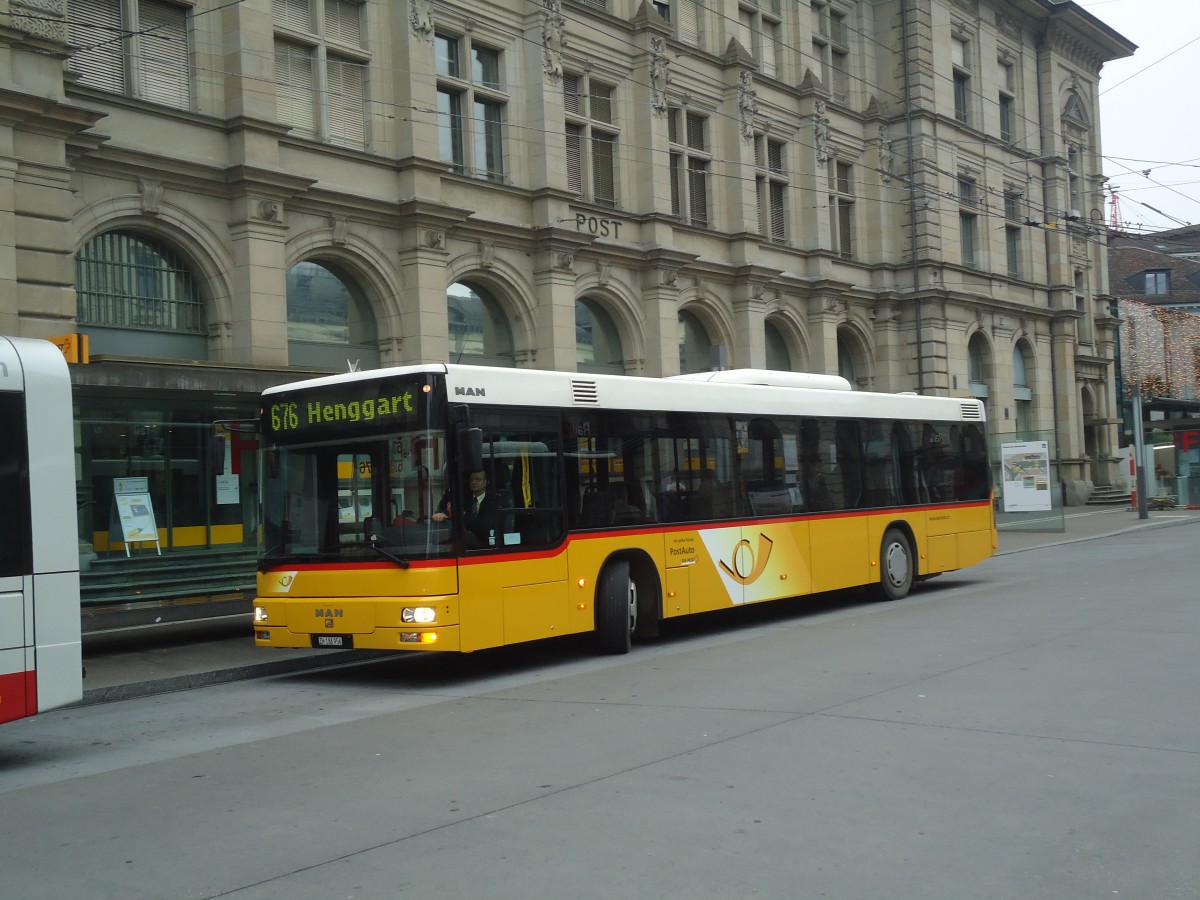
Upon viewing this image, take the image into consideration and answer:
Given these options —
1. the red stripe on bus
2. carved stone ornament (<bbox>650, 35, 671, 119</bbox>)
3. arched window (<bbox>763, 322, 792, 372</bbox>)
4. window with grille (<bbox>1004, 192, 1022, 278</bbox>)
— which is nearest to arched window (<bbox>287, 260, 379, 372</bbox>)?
carved stone ornament (<bbox>650, 35, 671, 119</bbox>)

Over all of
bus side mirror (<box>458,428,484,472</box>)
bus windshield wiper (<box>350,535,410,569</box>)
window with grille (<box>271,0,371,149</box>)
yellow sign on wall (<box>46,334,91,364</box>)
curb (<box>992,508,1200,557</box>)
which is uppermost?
window with grille (<box>271,0,371,149</box>)

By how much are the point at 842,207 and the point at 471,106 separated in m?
15.7

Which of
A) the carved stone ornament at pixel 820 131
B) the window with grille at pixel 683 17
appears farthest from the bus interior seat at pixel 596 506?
the carved stone ornament at pixel 820 131

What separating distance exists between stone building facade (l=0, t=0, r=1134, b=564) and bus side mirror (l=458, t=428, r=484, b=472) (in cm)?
265

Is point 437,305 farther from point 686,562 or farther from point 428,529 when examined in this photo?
point 428,529

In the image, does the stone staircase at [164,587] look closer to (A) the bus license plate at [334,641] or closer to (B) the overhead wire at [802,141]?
(A) the bus license plate at [334,641]

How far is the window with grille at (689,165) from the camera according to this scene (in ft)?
96.2

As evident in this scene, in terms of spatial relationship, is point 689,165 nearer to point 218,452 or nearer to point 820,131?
point 820,131

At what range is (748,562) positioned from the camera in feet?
48.1

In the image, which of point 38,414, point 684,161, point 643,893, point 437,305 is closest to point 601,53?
point 684,161

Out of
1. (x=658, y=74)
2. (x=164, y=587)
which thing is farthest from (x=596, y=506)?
(x=658, y=74)

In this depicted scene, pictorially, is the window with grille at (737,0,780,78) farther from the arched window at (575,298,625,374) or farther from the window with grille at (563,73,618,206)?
the arched window at (575,298,625,374)

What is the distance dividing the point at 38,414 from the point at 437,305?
14668 millimetres

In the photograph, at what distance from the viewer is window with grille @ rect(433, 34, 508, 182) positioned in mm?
23938
